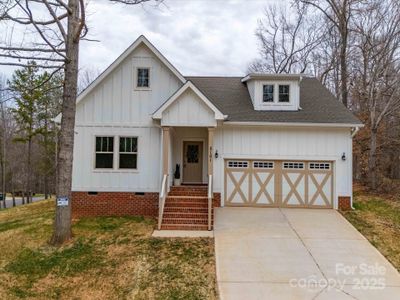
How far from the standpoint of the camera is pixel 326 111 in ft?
46.2

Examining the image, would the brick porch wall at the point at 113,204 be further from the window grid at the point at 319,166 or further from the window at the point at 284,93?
the window at the point at 284,93

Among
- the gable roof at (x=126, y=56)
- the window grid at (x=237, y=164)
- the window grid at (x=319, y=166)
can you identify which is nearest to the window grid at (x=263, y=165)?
the window grid at (x=237, y=164)

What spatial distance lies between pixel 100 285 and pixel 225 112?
28.7ft

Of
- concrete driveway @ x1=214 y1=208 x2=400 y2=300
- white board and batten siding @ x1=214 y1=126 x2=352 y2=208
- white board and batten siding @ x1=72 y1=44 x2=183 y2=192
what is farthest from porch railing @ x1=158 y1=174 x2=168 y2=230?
white board and batten siding @ x1=214 y1=126 x2=352 y2=208

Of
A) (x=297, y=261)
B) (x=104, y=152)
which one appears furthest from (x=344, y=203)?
(x=104, y=152)

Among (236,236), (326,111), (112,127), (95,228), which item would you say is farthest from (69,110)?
(326,111)

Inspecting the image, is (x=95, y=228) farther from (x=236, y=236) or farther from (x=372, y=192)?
(x=372, y=192)

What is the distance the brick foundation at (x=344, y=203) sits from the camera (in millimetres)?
13391

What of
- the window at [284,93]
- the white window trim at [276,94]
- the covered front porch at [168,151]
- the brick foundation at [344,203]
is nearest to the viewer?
the covered front porch at [168,151]

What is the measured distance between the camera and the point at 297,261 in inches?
328

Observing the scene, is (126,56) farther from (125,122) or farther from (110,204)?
(110,204)

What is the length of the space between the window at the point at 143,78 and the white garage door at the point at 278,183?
15.3 feet

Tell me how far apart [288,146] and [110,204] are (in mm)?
7654

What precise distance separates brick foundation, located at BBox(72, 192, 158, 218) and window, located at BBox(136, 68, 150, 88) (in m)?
4.39
